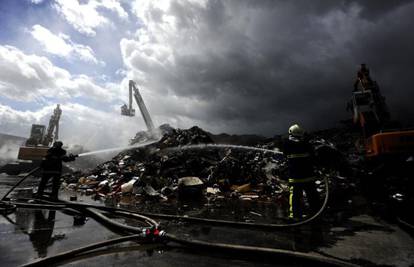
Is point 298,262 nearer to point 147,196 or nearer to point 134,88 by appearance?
point 147,196

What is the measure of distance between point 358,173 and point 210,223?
734 centimetres

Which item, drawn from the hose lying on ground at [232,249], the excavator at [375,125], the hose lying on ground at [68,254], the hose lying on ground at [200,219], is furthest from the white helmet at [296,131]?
the excavator at [375,125]

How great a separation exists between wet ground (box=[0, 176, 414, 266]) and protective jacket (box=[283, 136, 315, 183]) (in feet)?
2.65

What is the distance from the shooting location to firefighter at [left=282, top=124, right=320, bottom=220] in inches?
162

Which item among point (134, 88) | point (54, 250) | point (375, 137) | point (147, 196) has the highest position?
point (134, 88)

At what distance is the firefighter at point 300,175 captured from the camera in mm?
4105

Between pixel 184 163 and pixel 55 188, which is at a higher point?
pixel 184 163

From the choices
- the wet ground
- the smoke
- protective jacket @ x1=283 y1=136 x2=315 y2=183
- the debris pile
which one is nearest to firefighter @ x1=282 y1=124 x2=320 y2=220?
protective jacket @ x1=283 y1=136 x2=315 y2=183

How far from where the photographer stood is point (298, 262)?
7.59ft

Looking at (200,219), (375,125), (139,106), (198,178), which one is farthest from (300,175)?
(139,106)

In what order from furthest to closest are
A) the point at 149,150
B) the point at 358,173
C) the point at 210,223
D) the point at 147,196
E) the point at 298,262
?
the point at 149,150
the point at 358,173
the point at 147,196
the point at 210,223
the point at 298,262

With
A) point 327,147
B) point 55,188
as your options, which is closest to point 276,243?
point 55,188

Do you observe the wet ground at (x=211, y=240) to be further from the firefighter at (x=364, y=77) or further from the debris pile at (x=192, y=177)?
the firefighter at (x=364, y=77)

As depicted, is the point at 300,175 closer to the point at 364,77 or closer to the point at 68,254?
the point at 68,254
